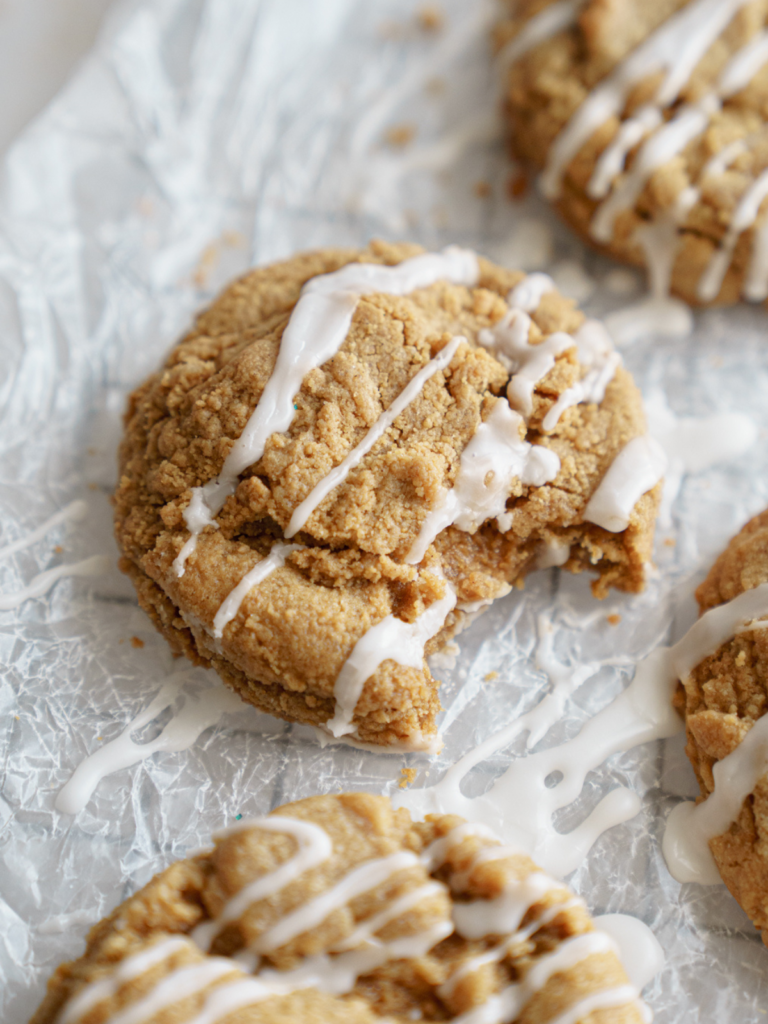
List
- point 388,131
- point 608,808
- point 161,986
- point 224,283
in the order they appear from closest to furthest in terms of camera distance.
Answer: point 161,986, point 608,808, point 224,283, point 388,131

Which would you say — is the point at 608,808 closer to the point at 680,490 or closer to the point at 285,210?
the point at 680,490

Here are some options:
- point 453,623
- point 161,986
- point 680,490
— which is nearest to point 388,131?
point 680,490

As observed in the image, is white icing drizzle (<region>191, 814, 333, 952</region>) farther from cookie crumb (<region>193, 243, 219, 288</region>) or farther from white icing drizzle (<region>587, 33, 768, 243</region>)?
white icing drizzle (<region>587, 33, 768, 243</region>)

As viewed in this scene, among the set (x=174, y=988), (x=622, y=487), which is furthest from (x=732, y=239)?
(x=174, y=988)

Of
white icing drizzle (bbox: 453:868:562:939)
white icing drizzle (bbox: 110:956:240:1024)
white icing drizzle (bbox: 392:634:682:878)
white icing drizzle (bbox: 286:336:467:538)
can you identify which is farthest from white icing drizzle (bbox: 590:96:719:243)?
white icing drizzle (bbox: 110:956:240:1024)

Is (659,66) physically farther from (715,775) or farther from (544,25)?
(715,775)

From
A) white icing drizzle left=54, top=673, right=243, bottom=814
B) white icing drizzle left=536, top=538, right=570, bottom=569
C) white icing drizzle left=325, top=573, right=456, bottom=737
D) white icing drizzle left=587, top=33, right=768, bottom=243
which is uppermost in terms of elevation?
white icing drizzle left=587, top=33, right=768, bottom=243
